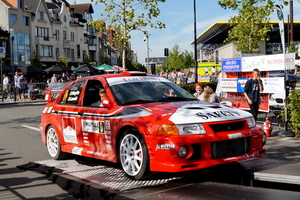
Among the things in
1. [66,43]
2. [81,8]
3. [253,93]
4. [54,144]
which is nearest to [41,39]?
[66,43]

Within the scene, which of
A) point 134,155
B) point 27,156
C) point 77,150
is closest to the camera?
point 134,155

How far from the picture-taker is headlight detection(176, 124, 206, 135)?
502cm

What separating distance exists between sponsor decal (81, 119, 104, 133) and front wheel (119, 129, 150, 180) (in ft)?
2.01

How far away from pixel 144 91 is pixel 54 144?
2425mm

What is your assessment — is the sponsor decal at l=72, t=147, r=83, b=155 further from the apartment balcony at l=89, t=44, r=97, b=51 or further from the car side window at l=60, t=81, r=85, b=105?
the apartment balcony at l=89, t=44, r=97, b=51

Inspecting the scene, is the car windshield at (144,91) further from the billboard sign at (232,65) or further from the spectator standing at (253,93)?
the billboard sign at (232,65)

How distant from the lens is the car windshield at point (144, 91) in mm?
6121

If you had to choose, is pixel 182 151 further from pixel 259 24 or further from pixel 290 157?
pixel 259 24

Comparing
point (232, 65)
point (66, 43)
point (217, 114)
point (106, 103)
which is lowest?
point (217, 114)

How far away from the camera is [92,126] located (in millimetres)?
6367

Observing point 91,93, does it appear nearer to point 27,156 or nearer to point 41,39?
point 27,156

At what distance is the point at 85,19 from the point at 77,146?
7550 centimetres

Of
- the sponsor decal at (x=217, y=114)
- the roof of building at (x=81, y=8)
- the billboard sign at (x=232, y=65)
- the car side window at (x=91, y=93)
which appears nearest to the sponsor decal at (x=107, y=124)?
the car side window at (x=91, y=93)

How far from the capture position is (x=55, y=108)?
7.60 meters
